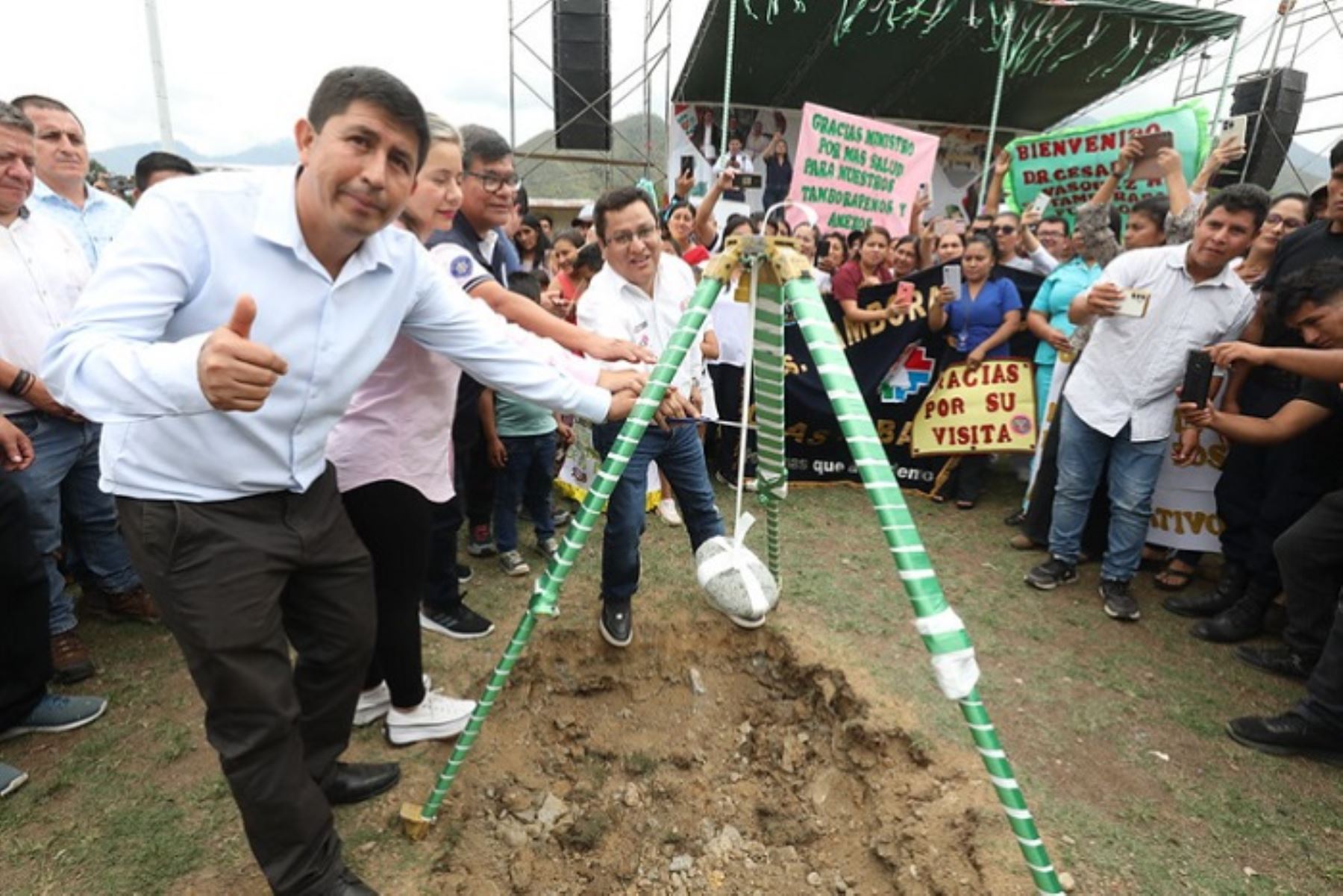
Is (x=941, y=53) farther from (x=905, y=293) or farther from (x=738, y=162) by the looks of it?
(x=905, y=293)

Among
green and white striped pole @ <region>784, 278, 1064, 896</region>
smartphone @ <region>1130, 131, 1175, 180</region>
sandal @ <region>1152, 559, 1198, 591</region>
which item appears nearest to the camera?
green and white striped pole @ <region>784, 278, 1064, 896</region>

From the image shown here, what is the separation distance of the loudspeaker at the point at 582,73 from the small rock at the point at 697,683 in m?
12.4

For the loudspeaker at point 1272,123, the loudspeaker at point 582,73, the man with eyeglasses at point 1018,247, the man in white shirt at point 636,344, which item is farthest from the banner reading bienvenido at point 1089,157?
the loudspeaker at point 582,73

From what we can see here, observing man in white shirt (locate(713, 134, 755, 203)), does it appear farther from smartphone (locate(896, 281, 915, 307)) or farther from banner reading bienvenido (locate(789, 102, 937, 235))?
smartphone (locate(896, 281, 915, 307))

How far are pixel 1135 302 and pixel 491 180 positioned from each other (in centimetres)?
305

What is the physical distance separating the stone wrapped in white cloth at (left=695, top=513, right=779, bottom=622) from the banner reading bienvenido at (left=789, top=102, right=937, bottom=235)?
4.71m

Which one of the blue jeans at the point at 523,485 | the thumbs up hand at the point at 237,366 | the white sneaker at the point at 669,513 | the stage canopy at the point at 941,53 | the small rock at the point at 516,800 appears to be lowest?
the small rock at the point at 516,800

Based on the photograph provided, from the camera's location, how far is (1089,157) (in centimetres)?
552

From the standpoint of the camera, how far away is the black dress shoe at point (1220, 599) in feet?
12.0

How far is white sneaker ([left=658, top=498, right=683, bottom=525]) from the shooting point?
4641 mm

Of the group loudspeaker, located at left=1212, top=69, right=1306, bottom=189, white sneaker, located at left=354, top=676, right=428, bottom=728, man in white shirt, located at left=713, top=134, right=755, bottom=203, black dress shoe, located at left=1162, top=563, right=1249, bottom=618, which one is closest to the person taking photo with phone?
black dress shoe, located at left=1162, top=563, right=1249, bottom=618

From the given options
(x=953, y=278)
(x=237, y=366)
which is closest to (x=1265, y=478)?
(x=953, y=278)

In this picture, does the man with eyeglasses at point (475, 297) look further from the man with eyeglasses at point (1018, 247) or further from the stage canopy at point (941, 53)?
the stage canopy at point (941, 53)

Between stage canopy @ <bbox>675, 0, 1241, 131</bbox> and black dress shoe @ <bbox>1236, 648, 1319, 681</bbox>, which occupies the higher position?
stage canopy @ <bbox>675, 0, 1241, 131</bbox>
